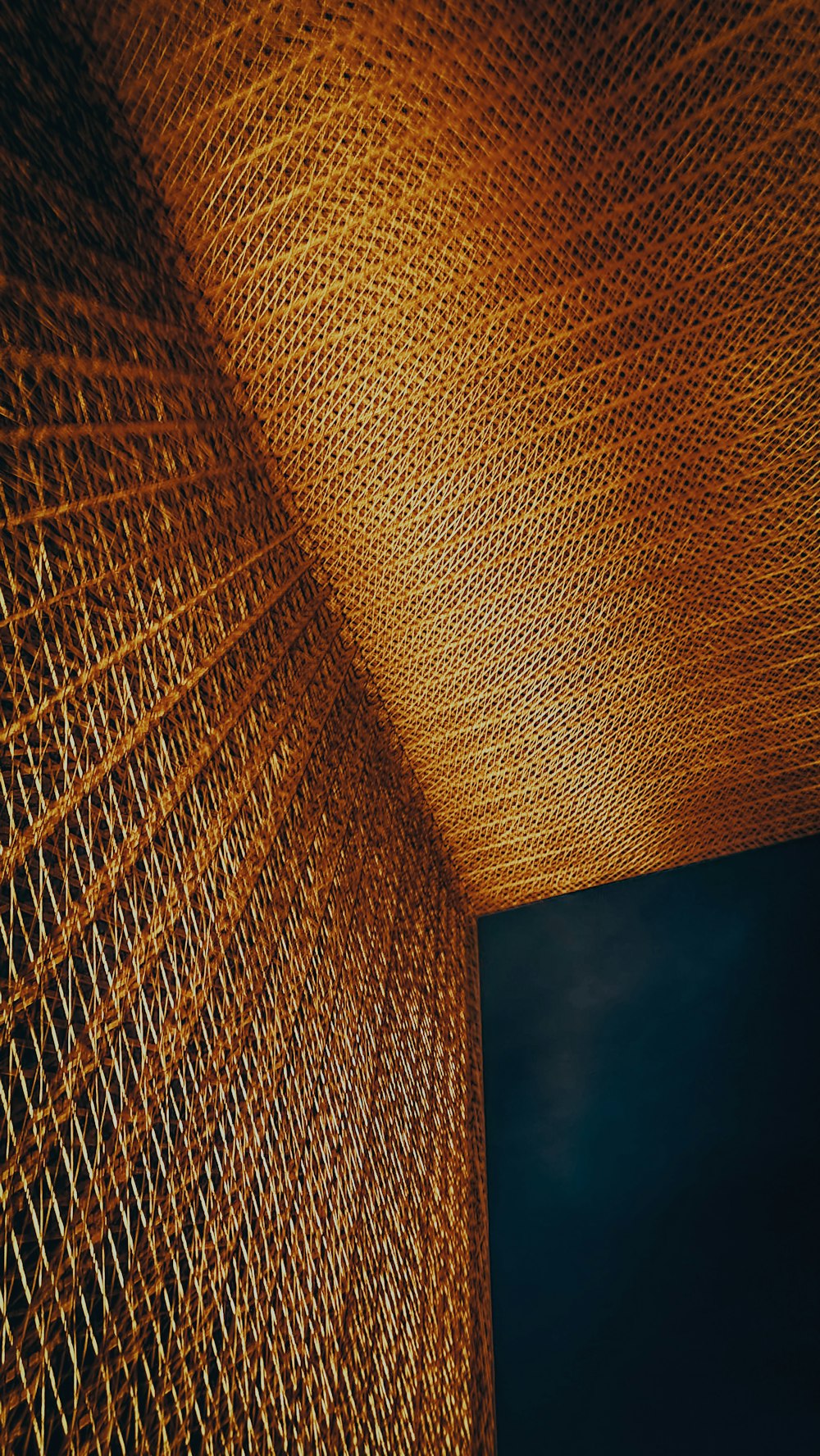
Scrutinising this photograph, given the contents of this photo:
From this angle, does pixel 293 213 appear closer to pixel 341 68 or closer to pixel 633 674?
pixel 341 68

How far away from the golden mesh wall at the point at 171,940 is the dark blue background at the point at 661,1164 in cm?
40

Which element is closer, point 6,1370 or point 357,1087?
point 6,1370

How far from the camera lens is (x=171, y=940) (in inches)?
40.4

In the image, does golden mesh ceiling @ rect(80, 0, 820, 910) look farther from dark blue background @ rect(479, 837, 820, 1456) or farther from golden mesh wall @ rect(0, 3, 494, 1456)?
dark blue background @ rect(479, 837, 820, 1456)

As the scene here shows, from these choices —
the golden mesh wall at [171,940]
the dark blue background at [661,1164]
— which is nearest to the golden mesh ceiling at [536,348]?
the golden mesh wall at [171,940]

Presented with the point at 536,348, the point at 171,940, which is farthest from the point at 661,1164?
the point at 536,348

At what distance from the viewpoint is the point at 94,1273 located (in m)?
0.79

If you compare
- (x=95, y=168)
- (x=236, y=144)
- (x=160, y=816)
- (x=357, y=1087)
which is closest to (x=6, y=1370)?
(x=160, y=816)

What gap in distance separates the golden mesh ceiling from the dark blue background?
361mm

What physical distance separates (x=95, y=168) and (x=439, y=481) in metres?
0.75

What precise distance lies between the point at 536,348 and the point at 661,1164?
1788 mm

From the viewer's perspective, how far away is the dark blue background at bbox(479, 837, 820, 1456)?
6.00 feet

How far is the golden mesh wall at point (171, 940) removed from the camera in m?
0.79

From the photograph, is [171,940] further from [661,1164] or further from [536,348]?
[661,1164]
